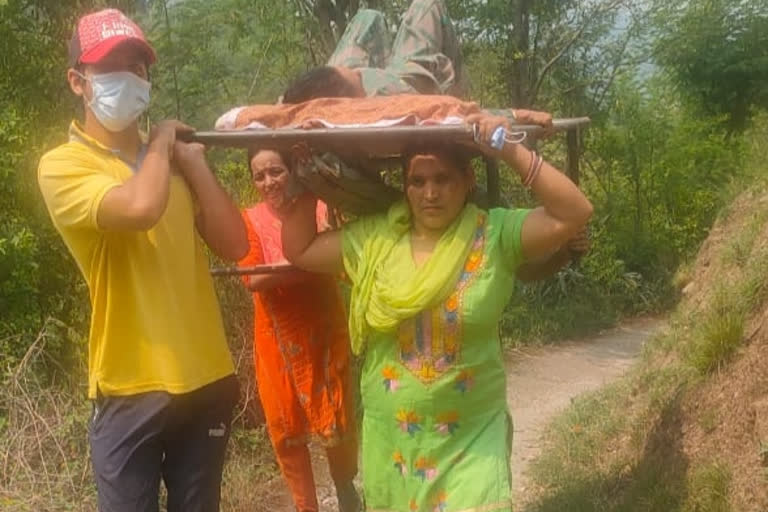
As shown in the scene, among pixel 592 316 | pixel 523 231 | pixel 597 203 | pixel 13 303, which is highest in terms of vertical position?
pixel 523 231

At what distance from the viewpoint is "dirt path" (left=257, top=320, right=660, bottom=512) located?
5.20m

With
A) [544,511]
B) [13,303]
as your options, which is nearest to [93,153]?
[544,511]

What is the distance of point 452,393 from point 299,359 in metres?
1.05

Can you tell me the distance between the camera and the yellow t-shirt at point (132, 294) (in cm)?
251

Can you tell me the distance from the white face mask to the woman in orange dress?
102 cm

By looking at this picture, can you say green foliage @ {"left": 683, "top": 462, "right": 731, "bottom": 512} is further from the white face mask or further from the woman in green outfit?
the white face mask

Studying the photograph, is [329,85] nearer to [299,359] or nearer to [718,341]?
[299,359]

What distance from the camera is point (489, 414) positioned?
2834mm

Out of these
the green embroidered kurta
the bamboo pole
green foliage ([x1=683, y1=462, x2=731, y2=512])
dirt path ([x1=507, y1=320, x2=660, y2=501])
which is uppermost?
the bamboo pole

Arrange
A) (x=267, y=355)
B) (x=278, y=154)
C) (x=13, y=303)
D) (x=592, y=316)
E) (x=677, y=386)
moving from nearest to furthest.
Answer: (x=278, y=154), (x=267, y=355), (x=677, y=386), (x=13, y=303), (x=592, y=316)

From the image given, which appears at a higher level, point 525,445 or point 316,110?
point 316,110

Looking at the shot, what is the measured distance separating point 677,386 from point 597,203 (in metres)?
8.46

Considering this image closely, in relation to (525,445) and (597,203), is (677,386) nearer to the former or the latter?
(525,445)

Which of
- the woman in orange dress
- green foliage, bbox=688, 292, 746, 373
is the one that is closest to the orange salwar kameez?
the woman in orange dress
